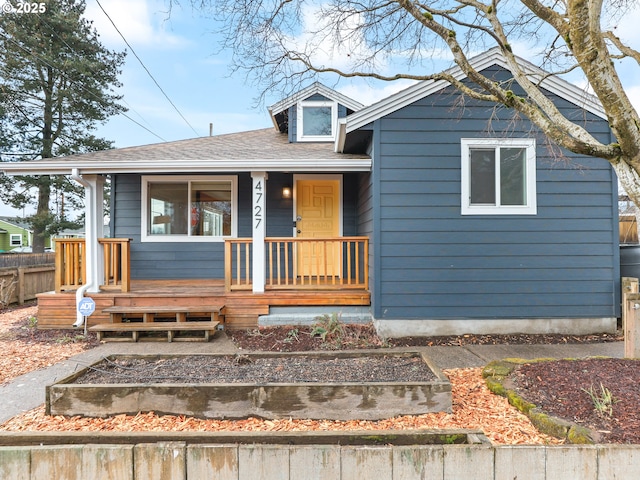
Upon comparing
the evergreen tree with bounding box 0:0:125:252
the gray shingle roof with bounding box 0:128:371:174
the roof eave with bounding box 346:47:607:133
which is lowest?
the gray shingle roof with bounding box 0:128:371:174

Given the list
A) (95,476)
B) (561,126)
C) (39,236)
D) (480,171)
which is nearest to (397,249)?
(480,171)

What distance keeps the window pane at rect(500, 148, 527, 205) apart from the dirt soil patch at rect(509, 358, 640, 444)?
2582mm

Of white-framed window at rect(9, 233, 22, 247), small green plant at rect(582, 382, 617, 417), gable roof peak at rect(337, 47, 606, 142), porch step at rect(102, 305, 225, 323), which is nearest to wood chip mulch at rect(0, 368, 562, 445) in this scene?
small green plant at rect(582, 382, 617, 417)

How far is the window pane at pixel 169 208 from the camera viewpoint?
7.23m

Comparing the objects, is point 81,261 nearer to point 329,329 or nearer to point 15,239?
point 329,329

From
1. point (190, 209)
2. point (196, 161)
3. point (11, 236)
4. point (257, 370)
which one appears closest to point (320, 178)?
point (196, 161)

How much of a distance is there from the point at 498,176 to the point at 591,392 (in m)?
3.40

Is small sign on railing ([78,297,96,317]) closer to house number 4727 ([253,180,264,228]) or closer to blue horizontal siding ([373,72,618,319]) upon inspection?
house number 4727 ([253,180,264,228])

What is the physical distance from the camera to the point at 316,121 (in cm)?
798

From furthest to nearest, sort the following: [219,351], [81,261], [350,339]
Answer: [81,261], [350,339], [219,351]

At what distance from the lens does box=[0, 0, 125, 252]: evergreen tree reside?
44.1 ft

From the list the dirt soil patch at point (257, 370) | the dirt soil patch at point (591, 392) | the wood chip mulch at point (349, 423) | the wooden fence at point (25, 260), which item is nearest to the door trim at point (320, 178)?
the dirt soil patch at point (257, 370)

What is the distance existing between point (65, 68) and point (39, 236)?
272 inches

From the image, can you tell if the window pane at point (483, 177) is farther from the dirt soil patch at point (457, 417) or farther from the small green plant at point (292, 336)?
the small green plant at point (292, 336)
